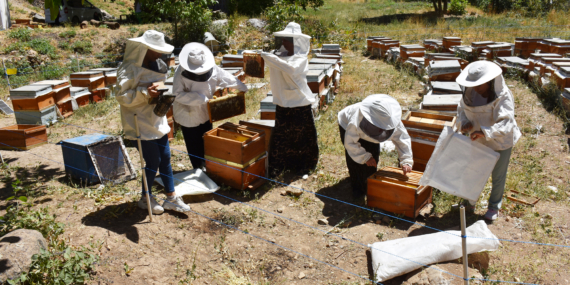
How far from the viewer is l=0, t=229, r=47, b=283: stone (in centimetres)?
276

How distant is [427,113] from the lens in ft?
17.5

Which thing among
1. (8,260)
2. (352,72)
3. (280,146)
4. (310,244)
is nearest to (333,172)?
(280,146)

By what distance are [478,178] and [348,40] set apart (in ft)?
42.0

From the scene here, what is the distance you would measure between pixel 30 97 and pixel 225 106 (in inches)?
165

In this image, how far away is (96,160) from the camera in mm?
4738

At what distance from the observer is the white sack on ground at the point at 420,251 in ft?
10.7

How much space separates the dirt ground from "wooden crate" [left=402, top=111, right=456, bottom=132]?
0.98m

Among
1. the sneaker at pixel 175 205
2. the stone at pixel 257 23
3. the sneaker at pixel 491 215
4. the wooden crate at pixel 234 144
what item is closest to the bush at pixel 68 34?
the stone at pixel 257 23

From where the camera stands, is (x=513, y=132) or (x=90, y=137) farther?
(x=90, y=137)

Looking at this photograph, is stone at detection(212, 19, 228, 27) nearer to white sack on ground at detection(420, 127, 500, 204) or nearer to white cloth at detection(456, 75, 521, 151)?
white cloth at detection(456, 75, 521, 151)

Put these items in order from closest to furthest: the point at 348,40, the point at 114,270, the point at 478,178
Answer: the point at 114,270 → the point at 478,178 → the point at 348,40

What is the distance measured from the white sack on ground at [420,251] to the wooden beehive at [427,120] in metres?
1.53

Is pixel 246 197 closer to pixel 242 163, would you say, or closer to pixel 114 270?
pixel 242 163

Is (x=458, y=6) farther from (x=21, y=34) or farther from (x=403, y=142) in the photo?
(x=403, y=142)
